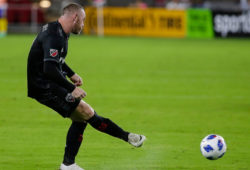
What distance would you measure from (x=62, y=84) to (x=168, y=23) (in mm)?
27316

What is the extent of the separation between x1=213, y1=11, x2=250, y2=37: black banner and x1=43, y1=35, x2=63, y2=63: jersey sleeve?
26086mm

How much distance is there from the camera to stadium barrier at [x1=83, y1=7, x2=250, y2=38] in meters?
32.5

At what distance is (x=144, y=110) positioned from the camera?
39.9ft

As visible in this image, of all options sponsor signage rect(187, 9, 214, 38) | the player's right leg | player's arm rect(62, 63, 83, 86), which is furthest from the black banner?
the player's right leg

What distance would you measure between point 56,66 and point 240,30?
2677cm

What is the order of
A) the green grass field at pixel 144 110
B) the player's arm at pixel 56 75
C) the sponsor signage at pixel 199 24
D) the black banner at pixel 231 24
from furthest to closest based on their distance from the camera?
the sponsor signage at pixel 199 24
the black banner at pixel 231 24
the green grass field at pixel 144 110
the player's arm at pixel 56 75

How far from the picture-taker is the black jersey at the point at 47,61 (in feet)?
22.1

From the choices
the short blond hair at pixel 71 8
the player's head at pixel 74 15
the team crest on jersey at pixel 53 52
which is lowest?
the team crest on jersey at pixel 53 52

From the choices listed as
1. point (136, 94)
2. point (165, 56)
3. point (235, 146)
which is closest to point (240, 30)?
point (165, 56)

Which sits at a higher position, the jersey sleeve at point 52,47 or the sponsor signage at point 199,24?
the jersey sleeve at point 52,47

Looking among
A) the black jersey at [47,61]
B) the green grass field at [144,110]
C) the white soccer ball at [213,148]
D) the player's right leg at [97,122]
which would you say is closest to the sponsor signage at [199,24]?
the green grass field at [144,110]

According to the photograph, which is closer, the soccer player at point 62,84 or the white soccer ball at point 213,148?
the soccer player at point 62,84

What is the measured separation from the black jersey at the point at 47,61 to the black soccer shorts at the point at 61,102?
0.07 meters

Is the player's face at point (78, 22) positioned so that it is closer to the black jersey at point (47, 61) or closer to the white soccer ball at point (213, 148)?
the black jersey at point (47, 61)
